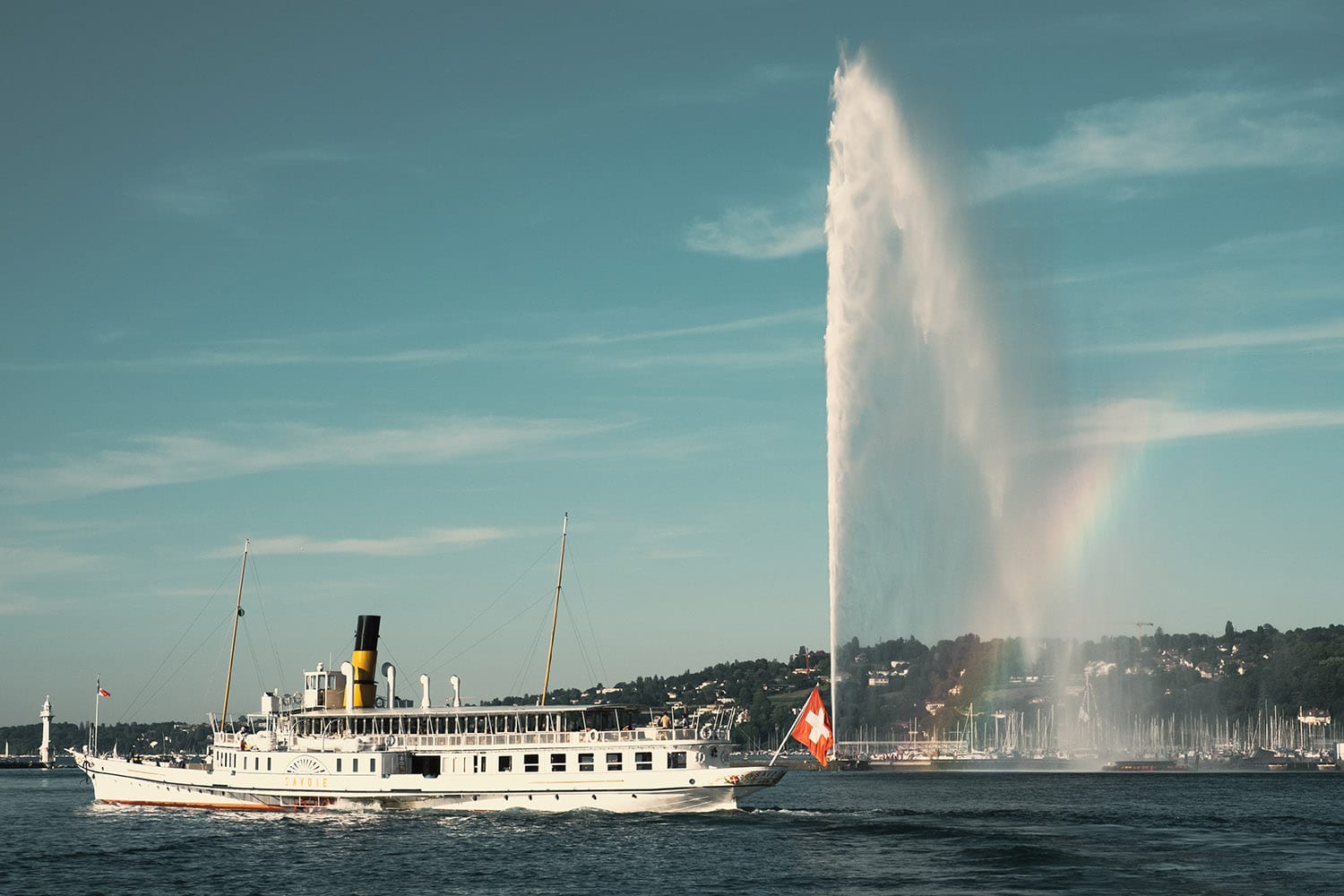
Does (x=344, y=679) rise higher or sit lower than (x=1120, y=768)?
higher

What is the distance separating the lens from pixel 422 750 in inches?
3056

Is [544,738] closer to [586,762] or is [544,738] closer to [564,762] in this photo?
[564,762]

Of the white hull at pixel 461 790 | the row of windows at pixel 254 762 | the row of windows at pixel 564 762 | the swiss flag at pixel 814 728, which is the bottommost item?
the white hull at pixel 461 790

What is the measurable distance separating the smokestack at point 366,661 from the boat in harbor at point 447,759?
8 centimetres

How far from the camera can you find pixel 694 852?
61344 millimetres

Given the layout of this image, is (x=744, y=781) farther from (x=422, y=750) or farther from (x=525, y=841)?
(x=422, y=750)

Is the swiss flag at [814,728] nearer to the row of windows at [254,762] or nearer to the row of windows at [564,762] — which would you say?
the row of windows at [564,762]

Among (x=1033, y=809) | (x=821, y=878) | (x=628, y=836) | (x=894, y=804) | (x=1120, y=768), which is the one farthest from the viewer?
(x=1120, y=768)

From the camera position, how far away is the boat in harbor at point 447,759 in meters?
73.7

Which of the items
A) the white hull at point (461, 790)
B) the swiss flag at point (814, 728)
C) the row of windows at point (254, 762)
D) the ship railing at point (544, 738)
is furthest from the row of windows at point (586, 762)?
the swiss flag at point (814, 728)

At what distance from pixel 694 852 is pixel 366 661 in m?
30.7

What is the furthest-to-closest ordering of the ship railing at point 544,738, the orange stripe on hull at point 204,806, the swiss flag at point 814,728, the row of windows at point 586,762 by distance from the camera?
the orange stripe on hull at point 204,806 < the ship railing at point 544,738 < the row of windows at point 586,762 < the swiss flag at point 814,728

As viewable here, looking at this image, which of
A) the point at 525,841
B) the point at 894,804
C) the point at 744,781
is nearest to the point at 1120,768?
the point at 894,804

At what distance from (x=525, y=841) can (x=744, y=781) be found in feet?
43.6
